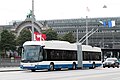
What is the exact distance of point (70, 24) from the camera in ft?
511

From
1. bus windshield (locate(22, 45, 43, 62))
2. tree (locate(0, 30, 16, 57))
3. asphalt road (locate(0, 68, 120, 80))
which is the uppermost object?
tree (locate(0, 30, 16, 57))

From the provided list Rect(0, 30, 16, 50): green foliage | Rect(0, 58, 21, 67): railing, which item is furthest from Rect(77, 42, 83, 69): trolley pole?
Rect(0, 30, 16, 50): green foliage

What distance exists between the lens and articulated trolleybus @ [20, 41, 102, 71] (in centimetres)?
3638

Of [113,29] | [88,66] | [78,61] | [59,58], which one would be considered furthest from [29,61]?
[113,29]

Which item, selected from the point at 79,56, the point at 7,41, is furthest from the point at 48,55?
the point at 7,41

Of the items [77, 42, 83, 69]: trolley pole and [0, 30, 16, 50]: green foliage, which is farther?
[0, 30, 16, 50]: green foliage

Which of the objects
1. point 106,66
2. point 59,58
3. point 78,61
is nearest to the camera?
point 59,58

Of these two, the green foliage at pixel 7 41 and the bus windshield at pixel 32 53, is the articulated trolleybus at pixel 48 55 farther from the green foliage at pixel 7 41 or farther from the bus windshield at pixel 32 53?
the green foliage at pixel 7 41

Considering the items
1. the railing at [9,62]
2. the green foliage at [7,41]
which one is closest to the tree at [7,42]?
the green foliage at [7,41]

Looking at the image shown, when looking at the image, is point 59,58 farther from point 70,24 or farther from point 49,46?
point 70,24

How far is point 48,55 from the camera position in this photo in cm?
3772

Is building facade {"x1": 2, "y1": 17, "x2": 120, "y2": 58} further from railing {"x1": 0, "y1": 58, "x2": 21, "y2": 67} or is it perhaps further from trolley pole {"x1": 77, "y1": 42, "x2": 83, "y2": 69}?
trolley pole {"x1": 77, "y1": 42, "x2": 83, "y2": 69}

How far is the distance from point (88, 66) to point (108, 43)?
350 ft

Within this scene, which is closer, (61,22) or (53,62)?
(53,62)
